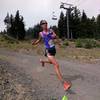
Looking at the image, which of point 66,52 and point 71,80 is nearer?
point 71,80

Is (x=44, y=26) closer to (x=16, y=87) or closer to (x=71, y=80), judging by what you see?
(x=16, y=87)

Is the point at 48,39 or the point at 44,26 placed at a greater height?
the point at 44,26

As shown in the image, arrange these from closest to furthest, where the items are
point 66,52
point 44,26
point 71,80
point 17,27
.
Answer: point 44,26 → point 71,80 → point 66,52 → point 17,27

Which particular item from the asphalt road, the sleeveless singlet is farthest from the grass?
the sleeveless singlet

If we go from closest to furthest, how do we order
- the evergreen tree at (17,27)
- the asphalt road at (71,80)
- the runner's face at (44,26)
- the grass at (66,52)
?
the asphalt road at (71,80), the runner's face at (44,26), the grass at (66,52), the evergreen tree at (17,27)

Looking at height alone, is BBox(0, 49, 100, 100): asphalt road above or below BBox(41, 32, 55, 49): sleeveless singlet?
below

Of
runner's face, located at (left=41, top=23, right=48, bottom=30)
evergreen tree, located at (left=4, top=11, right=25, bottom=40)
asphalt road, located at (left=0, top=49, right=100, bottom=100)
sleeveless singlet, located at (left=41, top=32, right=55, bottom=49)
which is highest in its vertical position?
evergreen tree, located at (left=4, top=11, right=25, bottom=40)

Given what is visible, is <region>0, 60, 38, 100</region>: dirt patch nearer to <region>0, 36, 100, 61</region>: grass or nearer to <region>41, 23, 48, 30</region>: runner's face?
<region>41, 23, 48, 30</region>: runner's face

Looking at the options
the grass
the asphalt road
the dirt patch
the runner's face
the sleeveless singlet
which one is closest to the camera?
the dirt patch

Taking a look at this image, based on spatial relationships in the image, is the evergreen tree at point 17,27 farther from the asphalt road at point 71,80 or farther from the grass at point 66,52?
A: the asphalt road at point 71,80

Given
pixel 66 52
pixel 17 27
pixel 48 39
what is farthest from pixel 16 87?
pixel 17 27

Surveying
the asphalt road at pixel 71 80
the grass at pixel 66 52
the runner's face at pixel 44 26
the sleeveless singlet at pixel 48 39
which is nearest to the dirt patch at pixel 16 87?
the asphalt road at pixel 71 80

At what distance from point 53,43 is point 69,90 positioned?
1574 mm

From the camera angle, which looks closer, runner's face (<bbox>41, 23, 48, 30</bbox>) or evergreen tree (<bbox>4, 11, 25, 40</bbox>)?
runner's face (<bbox>41, 23, 48, 30</bbox>)
